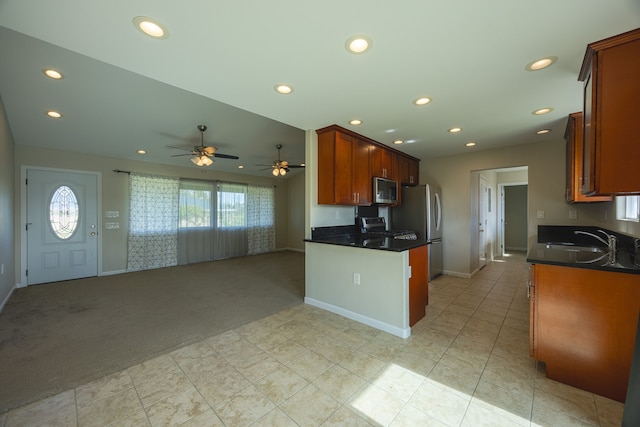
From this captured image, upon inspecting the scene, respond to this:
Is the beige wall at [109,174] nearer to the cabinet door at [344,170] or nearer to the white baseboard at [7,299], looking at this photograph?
the white baseboard at [7,299]

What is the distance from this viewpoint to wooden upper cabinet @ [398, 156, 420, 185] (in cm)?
470

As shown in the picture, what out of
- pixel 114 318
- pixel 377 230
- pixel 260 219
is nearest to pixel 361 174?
pixel 377 230

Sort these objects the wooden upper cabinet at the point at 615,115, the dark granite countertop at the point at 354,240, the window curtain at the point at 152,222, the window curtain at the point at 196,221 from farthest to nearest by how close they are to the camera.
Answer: the window curtain at the point at 196,221, the window curtain at the point at 152,222, the dark granite countertop at the point at 354,240, the wooden upper cabinet at the point at 615,115

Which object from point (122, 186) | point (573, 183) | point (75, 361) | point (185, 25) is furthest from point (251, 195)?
point (573, 183)

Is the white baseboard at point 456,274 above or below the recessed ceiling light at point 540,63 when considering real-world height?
below

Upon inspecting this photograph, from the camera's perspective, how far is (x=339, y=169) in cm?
333

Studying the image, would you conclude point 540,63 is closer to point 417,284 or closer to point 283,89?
point 283,89

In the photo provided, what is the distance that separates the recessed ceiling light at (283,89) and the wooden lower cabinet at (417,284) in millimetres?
2019

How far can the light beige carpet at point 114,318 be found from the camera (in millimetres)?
2023

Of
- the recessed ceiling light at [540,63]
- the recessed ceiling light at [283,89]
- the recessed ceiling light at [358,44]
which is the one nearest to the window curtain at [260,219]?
the recessed ceiling light at [283,89]

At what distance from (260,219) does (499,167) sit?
600 cm

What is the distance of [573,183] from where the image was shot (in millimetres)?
2822

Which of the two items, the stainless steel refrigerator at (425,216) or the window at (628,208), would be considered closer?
the window at (628,208)

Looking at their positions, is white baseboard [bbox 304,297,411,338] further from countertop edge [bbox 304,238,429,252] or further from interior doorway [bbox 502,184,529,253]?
interior doorway [bbox 502,184,529,253]
